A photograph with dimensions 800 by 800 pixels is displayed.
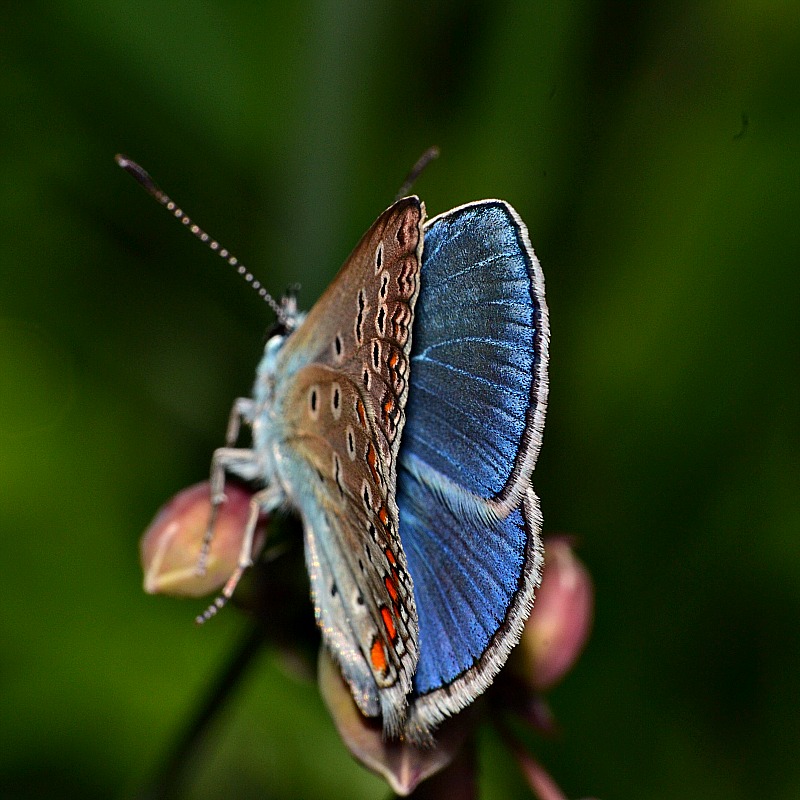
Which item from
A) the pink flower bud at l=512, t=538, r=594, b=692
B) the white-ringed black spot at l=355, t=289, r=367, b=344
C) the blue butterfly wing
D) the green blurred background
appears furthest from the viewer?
the green blurred background

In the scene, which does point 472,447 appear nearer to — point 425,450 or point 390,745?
point 425,450

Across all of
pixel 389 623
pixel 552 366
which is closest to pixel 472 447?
pixel 389 623

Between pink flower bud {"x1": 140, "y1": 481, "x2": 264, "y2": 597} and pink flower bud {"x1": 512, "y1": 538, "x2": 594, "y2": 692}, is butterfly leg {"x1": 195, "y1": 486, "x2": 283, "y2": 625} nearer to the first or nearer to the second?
pink flower bud {"x1": 140, "y1": 481, "x2": 264, "y2": 597}

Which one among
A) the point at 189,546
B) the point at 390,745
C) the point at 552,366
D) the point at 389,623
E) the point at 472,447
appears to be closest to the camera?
the point at 472,447

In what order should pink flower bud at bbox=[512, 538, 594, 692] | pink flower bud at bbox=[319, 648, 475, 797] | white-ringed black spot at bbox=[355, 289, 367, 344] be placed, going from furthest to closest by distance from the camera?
1. pink flower bud at bbox=[512, 538, 594, 692]
2. pink flower bud at bbox=[319, 648, 475, 797]
3. white-ringed black spot at bbox=[355, 289, 367, 344]

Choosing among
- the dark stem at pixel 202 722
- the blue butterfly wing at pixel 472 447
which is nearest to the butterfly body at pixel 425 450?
the blue butterfly wing at pixel 472 447

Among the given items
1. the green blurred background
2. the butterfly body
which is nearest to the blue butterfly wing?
the butterfly body

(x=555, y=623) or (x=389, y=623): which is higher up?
(x=389, y=623)

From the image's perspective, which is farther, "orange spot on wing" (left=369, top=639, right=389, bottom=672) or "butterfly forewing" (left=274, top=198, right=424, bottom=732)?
"orange spot on wing" (left=369, top=639, right=389, bottom=672)
